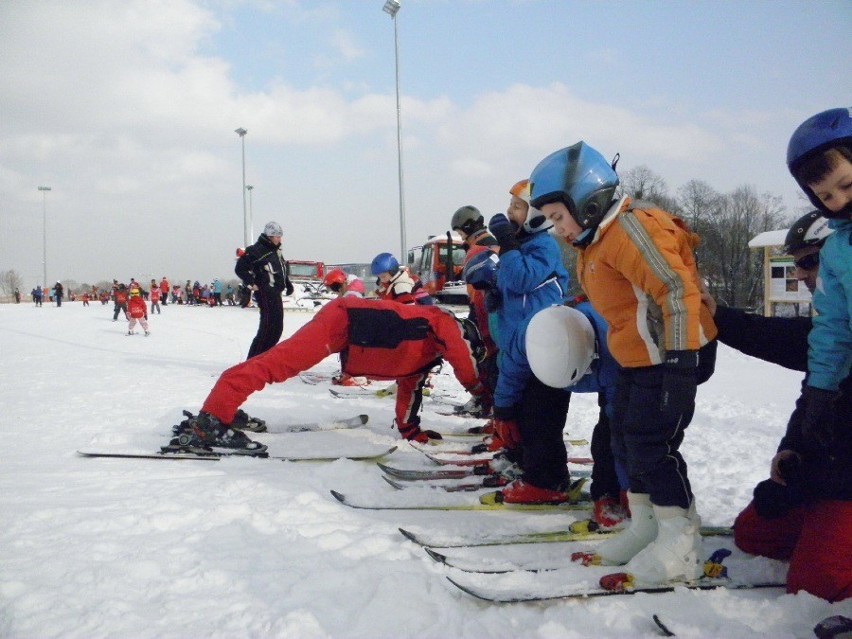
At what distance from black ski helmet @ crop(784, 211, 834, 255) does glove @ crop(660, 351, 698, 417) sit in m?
0.96

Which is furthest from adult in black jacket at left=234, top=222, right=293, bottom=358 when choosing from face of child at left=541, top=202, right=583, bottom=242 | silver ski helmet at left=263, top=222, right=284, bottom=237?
face of child at left=541, top=202, right=583, bottom=242

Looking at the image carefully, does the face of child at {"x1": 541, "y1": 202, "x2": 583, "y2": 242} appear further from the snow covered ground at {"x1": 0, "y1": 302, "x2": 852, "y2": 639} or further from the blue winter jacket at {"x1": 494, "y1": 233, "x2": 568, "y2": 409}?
the snow covered ground at {"x1": 0, "y1": 302, "x2": 852, "y2": 639}

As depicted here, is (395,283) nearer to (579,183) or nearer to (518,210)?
(518,210)

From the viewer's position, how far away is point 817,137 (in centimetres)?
204

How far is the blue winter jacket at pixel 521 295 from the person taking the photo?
3.53 m

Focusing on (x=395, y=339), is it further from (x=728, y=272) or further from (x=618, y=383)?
(x=728, y=272)

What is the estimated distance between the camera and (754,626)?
198cm

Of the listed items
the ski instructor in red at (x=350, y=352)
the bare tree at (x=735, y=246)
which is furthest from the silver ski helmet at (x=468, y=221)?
the bare tree at (x=735, y=246)

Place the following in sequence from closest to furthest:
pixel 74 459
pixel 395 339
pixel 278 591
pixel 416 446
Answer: pixel 278 591
pixel 74 459
pixel 395 339
pixel 416 446

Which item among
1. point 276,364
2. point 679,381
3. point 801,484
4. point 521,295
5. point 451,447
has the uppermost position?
point 521,295

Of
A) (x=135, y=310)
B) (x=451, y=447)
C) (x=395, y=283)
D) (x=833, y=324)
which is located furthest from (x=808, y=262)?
(x=135, y=310)

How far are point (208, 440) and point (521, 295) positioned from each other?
2349mm

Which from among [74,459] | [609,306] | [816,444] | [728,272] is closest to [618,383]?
[609,306]

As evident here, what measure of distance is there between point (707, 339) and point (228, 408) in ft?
10.1
